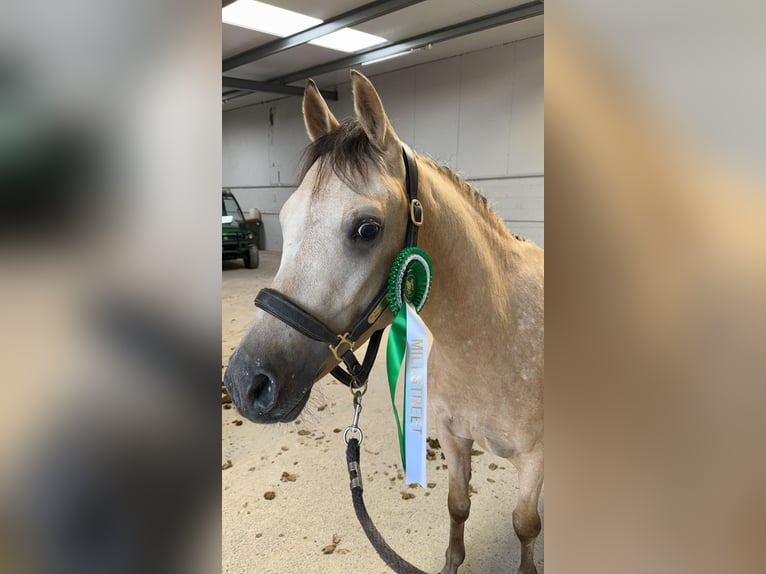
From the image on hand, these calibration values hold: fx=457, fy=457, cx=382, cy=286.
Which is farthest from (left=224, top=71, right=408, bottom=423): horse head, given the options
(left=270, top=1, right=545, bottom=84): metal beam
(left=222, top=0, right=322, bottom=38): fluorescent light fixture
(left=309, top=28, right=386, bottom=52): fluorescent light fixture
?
(left=309, top=28, right=386, bottom=52): fluorescent light fixture

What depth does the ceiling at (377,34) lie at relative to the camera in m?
5.50

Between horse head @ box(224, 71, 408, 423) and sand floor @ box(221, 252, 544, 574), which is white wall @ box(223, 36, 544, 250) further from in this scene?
horse head @ box(224, 71, 408, 423)

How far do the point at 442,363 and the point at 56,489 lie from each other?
1.12 metres

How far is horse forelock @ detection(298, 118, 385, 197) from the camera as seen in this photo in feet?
3.09

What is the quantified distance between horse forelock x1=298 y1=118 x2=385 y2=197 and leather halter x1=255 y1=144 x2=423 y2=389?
0.09 m

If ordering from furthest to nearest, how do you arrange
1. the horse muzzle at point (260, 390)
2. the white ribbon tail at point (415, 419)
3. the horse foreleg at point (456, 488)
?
the horse foreleg at point (456, 488) < the white ribbon tail at point (415, 419) < the horse muzzle at point (260, 390)

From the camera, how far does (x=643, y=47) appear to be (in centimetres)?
27

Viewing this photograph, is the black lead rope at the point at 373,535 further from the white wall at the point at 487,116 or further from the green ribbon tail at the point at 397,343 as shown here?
the white wall at the point at 487,116

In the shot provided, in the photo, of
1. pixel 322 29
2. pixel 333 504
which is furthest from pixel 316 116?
pixel 322 29

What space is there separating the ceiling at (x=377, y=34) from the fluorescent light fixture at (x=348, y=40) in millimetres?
136

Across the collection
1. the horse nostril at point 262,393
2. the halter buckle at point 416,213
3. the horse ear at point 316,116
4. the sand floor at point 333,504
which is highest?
the horse ear at point 316,116

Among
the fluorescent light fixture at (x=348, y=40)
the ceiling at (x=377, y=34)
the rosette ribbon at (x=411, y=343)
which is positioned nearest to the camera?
the rosette ribbon at (x=411, y=343)

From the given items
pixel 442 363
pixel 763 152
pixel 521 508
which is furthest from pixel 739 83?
pixel 521 508

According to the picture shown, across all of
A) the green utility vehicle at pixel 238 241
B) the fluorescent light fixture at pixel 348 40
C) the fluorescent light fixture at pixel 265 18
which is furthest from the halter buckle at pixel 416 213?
the green utility vehicle at pixel 238 241
